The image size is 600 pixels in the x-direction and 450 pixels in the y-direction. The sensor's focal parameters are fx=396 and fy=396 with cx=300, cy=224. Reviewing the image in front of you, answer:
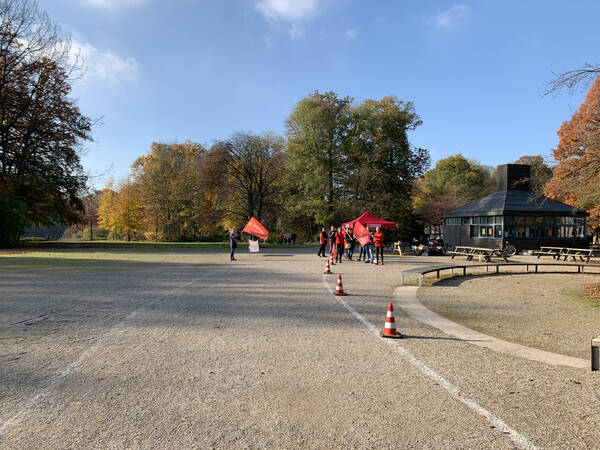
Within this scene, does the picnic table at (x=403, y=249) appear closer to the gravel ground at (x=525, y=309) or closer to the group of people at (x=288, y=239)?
the gravel ground at (x=525, y=309)

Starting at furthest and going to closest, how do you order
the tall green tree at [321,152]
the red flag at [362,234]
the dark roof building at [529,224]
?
the tall green tree at [321,152] < the dark roof building at [529,224] < the red flag at [362,234]

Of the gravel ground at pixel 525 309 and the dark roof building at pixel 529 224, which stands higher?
the dark roof building at pixel 529 224

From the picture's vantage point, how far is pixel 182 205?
53.9 m

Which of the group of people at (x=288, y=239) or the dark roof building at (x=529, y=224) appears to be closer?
the dark roof building at (x=529, y=224)

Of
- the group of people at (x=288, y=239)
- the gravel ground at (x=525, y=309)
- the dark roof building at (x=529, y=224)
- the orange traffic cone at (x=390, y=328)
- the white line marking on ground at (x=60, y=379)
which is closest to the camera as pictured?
the white line marking on ground at (x=60, y=379)

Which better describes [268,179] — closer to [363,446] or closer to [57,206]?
[57,206]

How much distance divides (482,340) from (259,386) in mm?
3983

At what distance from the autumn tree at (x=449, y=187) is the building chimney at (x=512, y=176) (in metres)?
13.8

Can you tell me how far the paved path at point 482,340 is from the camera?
5.33 metres

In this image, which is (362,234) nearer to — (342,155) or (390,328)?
(390,328)

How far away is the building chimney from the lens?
1380 inches

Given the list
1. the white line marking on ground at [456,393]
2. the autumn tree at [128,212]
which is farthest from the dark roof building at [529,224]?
the autumn tree at [128,212]

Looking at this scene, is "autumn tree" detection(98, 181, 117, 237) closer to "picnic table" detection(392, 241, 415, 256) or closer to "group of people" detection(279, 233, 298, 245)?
"group of people" detection(279, 233, 298, 245)

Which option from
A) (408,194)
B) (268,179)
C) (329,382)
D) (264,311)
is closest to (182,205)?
(268,179)
